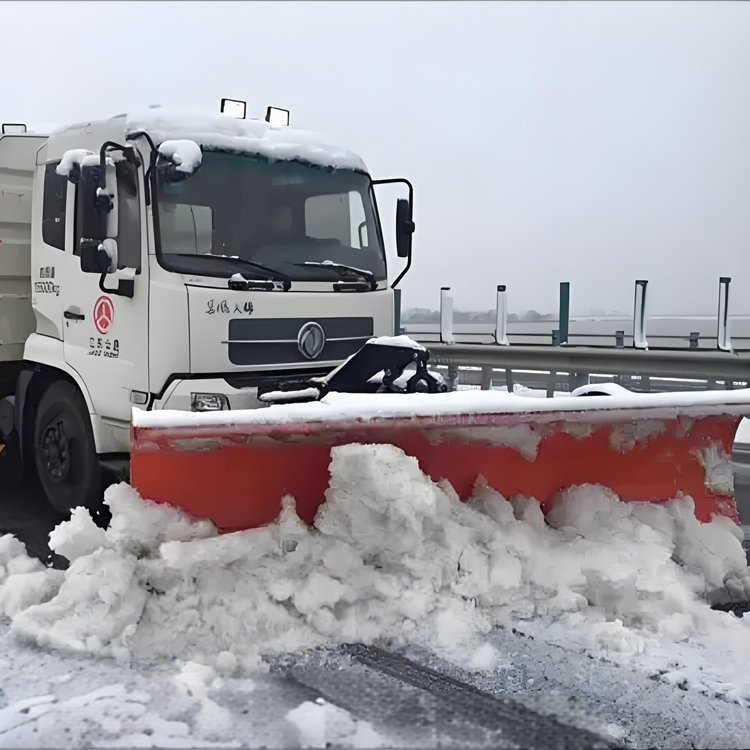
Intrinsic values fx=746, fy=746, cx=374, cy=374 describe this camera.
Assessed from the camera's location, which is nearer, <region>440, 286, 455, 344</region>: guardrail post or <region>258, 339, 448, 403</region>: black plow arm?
<region>258, 339, 448, 403</region>: black plow arm

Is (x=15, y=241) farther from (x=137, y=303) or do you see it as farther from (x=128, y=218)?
(x=137, y=303)

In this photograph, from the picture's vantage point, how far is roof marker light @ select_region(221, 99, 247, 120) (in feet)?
15.6

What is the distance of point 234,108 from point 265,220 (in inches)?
37.4

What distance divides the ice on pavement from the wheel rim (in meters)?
1.12

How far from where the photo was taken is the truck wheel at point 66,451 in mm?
4266

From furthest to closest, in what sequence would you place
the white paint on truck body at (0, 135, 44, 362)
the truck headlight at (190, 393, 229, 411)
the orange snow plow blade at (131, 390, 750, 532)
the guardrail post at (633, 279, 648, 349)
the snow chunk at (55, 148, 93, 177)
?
the guardrail post at (633, 279, 648, 349)
the white paint on truck body at (0, 135, 44, 362)
the snow chunk at (55, 148, 93, 177)
the truck headlight at (190, 393, 229, 411)
the orange snow plow blade at (131, 390, 750, 532)

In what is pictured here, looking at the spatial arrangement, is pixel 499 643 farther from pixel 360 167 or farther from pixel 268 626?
pixel 360 167

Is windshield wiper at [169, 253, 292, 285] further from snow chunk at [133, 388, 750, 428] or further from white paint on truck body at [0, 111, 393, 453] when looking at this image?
snow chunk at [133, 388, 750, 428]

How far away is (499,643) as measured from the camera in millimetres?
3008

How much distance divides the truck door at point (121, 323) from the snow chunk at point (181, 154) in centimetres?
22

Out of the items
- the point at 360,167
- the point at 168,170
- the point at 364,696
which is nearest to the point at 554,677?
the point at 364,696

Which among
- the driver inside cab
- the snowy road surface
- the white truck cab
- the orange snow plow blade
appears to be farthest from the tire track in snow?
the driver inside cab

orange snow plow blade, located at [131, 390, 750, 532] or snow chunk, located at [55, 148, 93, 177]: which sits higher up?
snow chunk, located at [55, 148, 93, 177]

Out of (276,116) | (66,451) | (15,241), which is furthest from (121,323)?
(276,116)
